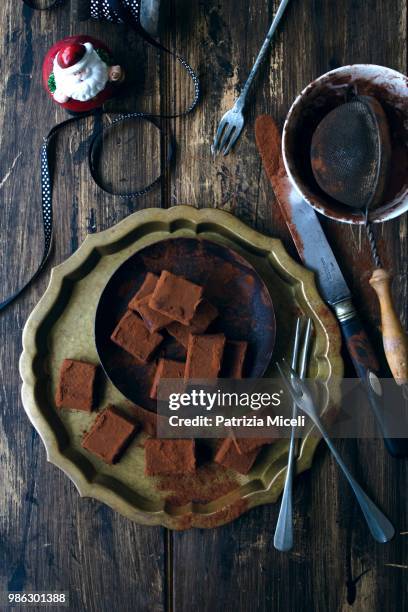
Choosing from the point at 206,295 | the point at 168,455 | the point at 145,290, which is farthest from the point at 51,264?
the point at 168,455

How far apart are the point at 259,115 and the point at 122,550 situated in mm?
929

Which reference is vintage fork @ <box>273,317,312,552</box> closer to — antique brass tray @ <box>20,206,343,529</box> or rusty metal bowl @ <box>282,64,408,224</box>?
antique brass tray @ <box>20,206,343,529</box>

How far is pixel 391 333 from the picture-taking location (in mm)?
1055

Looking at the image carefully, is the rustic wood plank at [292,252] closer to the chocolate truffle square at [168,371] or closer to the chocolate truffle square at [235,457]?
the chocolate truffle square at [235,457]

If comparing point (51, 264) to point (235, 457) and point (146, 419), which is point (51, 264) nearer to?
point (146, 419)

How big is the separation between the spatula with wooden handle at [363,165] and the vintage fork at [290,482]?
154mm

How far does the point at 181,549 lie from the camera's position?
116 cm

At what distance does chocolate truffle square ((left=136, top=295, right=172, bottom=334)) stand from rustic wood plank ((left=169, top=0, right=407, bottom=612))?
25 cm

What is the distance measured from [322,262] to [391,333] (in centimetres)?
20

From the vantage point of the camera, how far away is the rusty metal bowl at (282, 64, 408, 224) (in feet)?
3.54

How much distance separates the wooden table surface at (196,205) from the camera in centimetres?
115

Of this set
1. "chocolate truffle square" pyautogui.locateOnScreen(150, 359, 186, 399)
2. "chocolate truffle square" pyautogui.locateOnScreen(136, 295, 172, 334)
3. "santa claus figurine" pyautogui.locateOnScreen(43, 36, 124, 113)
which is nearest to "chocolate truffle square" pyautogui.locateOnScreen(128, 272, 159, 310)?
"chocolate truffle square" pyautogui.locateOnScreen(136, 295, 172, 334)

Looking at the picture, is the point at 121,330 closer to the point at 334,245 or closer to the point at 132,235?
the point at 132,235

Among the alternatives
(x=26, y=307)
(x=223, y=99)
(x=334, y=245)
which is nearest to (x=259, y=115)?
(x=223, y=99)
